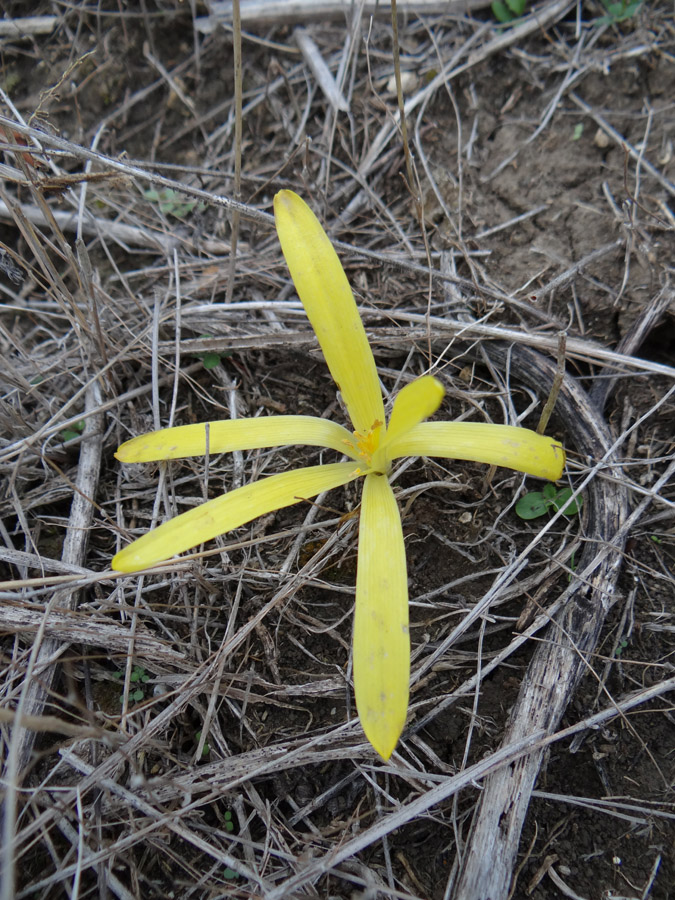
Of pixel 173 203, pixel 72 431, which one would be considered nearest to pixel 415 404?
pixel 72 431

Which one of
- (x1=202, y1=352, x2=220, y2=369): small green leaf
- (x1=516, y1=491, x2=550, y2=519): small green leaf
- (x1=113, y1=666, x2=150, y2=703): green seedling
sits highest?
(x1=202, y1=352, x2=220, y2=369): small green leaf

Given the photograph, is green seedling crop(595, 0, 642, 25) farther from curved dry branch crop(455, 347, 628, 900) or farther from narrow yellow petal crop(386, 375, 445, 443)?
narrow yellow petal crop(386, 375, 445, 443)

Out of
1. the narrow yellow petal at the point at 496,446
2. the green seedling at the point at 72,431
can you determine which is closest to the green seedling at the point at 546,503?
the narrow yellow petal at the point at 496,446

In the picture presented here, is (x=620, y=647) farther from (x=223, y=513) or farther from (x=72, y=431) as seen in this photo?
(x=72, y=431)

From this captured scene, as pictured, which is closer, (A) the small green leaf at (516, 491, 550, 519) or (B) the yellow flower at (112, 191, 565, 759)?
(B) the yellow flower at (112, 191, 565, 759)

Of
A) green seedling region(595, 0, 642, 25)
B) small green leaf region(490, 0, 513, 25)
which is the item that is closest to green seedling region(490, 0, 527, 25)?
small green leaf region(490, 0, 513, 25)

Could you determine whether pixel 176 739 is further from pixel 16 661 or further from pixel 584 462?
pixel 584 462

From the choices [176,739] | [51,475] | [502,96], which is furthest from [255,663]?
[502,96]
